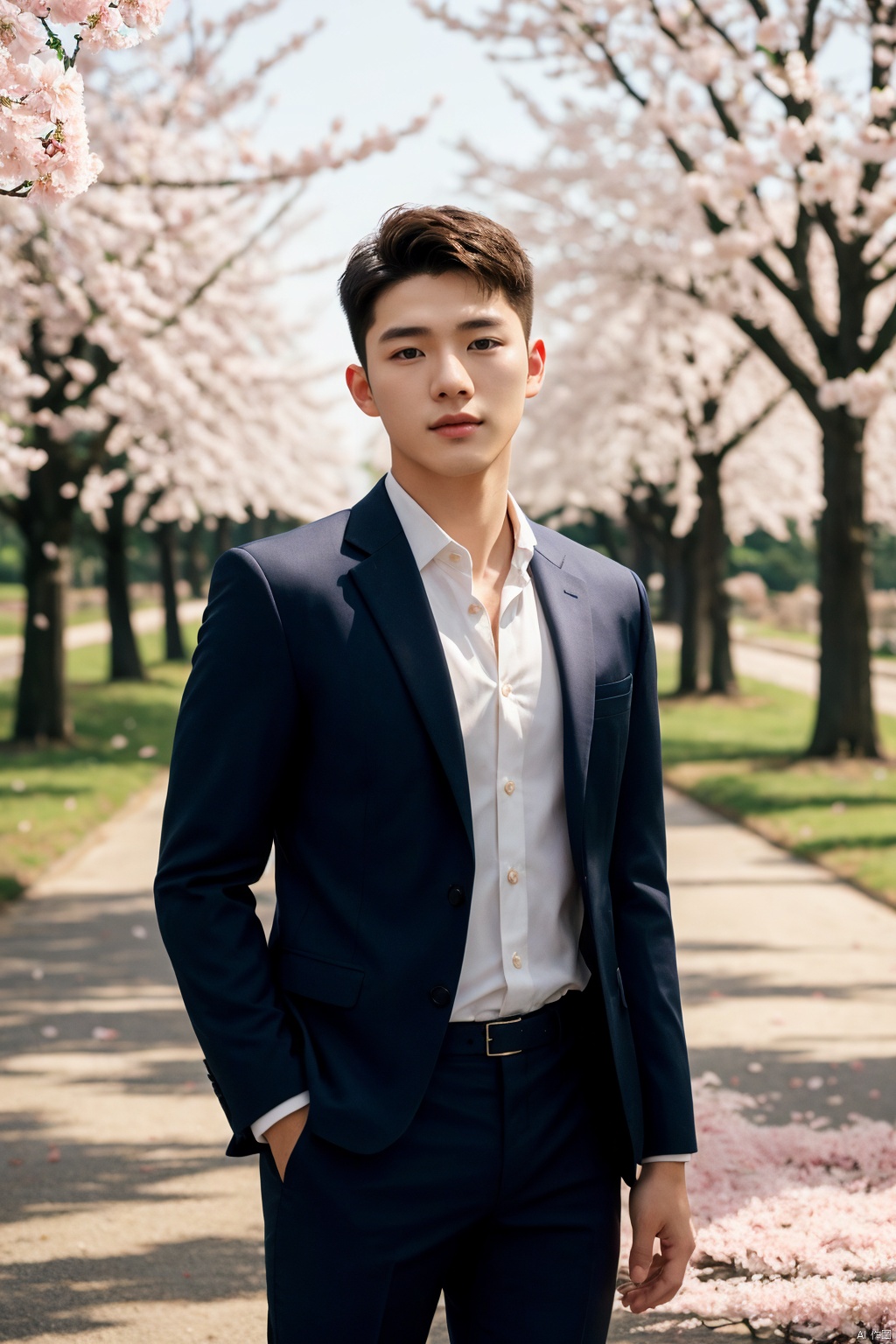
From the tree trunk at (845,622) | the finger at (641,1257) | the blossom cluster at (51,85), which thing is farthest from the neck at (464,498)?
the tree trunk at (845,622)

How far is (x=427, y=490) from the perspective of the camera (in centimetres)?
218

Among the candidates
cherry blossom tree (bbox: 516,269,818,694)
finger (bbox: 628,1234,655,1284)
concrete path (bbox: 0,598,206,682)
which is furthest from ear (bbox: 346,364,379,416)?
concrete path (bbox: 0,598,206,682)

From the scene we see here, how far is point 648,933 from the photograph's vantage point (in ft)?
7.23

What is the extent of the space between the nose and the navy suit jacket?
0.27 m

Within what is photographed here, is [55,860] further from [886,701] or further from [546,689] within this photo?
[886,701]

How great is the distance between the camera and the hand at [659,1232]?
214 cm

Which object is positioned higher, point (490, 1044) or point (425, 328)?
point (425, 328)

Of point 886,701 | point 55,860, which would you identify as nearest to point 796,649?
point 886,701

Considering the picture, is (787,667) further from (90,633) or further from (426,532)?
(426,532)

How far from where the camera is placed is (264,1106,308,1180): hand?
6.28 ft

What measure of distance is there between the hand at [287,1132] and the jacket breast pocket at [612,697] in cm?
72

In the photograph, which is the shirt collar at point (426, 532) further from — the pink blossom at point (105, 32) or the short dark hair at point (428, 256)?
the pink blossom at point (105, 32)

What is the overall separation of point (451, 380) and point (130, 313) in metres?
11.1

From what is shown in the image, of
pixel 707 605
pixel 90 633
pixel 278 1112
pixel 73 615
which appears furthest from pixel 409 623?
pixel 73 615
